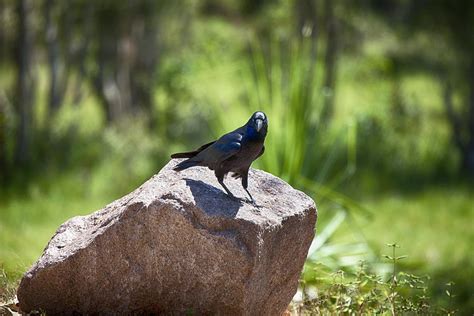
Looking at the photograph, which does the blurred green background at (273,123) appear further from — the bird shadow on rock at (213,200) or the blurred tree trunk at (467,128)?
the bird shadow on rock at (213,200)

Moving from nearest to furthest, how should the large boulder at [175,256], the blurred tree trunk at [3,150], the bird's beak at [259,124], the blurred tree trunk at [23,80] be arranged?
the large boulder at [175,256] < the bird's beak at [259,124] < the blurred tree trunk at [3,150] < the blurred tree trunk at [23,80]

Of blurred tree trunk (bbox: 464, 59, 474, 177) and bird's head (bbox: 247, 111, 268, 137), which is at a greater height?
bird's head (bbox: 247, 111, 268, 137)

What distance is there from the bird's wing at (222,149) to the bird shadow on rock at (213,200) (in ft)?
0.39

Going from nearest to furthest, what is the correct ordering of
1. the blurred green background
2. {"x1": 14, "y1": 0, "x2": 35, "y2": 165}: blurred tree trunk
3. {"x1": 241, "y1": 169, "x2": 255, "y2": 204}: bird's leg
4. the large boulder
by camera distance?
the large boulder
{"x1": 241, "y1": 169, "x2": 255, "y2": 204}: bird's leg
the blurred green background
{"x1": 14, "y1": 0, "x2": 35, "y2": 165}: blurred tree trunk

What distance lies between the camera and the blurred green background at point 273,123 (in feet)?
24.7

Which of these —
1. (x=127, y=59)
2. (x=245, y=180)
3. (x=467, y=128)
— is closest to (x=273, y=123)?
(x=245, y=180)

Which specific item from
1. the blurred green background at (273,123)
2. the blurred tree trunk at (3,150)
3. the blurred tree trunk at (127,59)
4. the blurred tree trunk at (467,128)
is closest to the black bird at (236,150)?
the blurred green background at (273,123)

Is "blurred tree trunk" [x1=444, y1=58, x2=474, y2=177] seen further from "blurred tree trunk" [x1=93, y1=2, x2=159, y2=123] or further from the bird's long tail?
the bird's long tail

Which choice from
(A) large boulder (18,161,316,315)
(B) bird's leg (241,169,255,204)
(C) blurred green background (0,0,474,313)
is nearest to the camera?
(A) large boulder (18,161,316,315)

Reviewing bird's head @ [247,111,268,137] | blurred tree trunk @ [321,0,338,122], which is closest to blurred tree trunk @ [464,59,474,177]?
blurred tree trunk @ [321,0,338,122]

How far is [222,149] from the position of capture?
423cm

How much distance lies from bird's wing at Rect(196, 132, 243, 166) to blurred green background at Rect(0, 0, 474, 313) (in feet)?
8.39

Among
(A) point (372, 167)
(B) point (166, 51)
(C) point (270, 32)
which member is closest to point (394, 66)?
(C) point (270, 32)

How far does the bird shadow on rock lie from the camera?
4.08 metres
